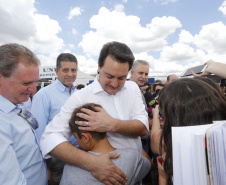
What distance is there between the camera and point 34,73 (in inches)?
57.4

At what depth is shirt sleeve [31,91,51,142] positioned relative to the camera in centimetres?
250

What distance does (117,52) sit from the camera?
5.41ft

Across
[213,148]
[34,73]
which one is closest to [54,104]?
[34,73]

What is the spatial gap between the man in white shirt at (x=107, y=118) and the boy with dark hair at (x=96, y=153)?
5 cm

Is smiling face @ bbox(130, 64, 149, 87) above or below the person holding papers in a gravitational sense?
above

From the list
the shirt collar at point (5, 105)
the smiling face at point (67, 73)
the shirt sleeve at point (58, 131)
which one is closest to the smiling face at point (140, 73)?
the smiling face at point (67, 73)

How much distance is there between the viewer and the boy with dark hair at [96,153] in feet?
3.83

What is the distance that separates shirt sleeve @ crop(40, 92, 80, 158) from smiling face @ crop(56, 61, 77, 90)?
1.73 metres

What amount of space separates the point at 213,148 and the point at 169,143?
0.53m

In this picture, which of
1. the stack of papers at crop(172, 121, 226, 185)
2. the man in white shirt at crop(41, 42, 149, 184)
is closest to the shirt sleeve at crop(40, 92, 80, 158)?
the man in white shirt at crop(41, 42, 149, 184)

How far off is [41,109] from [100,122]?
66.0 inches

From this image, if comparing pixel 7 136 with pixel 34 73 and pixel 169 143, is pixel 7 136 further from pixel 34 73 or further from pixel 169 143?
pixel 169 143

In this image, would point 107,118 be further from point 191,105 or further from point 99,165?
point 191,105

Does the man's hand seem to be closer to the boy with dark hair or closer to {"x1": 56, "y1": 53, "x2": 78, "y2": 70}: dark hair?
the boy with dark hair
